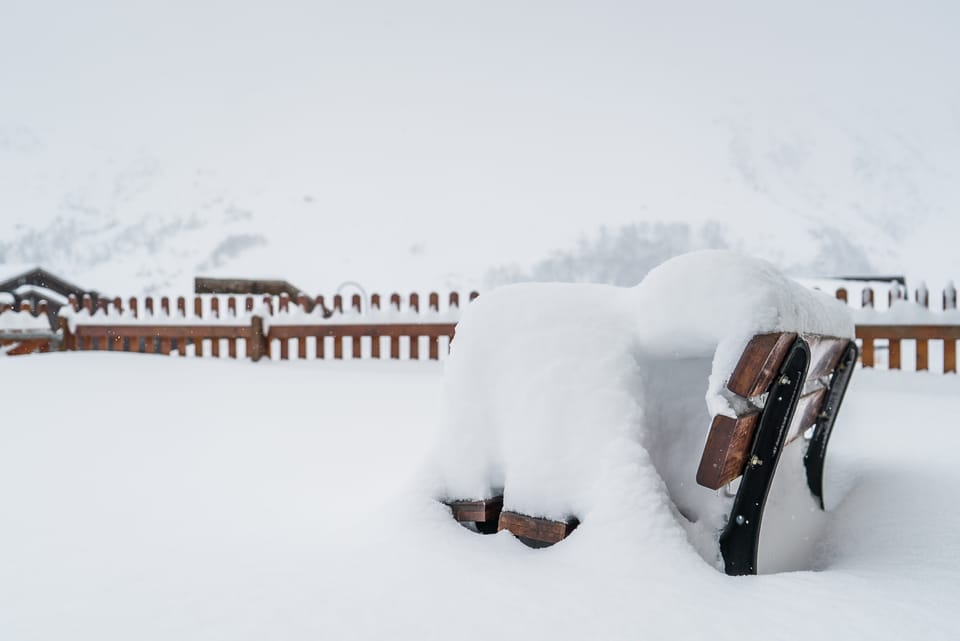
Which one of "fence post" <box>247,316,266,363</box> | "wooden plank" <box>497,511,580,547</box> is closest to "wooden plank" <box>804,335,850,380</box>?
"wooden plank" <box>497,511,580,547</box>

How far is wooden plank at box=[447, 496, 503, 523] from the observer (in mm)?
1558

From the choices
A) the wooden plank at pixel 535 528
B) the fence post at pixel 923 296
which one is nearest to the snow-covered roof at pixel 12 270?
the wooden plank at pixel 535 528

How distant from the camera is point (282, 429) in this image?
359 centimetres

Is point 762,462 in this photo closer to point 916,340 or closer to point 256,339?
point 916,340

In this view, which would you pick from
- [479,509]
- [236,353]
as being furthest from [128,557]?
[236,353]

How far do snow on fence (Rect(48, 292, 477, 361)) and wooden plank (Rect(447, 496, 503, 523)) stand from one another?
4748 mm

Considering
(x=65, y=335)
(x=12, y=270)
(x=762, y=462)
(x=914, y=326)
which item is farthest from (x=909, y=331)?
(x=12, y=270)

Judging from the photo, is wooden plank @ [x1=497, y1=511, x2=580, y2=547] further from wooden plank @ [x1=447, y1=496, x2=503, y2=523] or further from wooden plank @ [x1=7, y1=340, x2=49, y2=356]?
wooden plank @ [x1=7, y1=340, x2=49, y2=356]

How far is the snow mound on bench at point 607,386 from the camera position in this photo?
53.0 inches

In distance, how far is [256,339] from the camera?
268 inches

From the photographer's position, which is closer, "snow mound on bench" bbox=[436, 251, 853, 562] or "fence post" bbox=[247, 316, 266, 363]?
"snow mound on bench" bbox=[436, 251, 853, 562]

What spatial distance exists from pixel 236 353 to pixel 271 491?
208 inches

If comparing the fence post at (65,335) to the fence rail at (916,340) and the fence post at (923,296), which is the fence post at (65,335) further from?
the fence post at (923,296)

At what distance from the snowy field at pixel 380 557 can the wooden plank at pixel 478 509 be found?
34 mm
